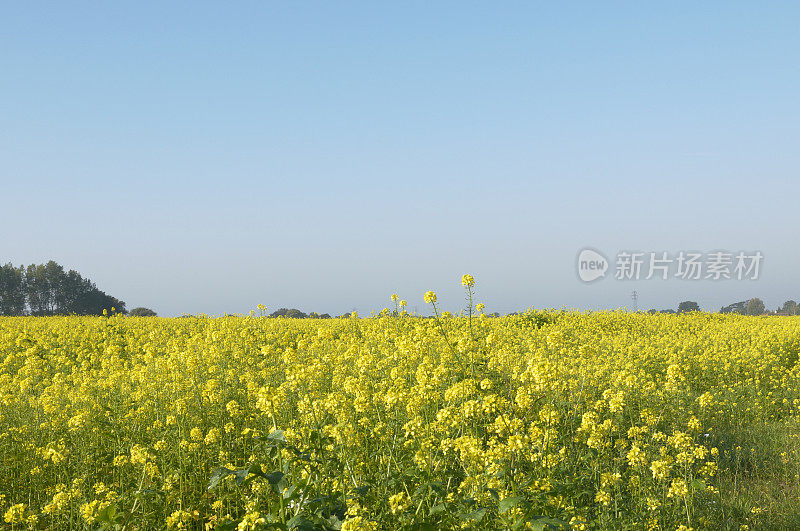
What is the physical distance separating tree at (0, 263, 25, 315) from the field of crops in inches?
2199

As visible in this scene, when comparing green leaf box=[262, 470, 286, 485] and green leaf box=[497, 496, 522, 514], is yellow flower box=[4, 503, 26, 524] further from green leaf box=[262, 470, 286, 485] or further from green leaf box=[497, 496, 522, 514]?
green leaf box=[497, 496, 522, 514]

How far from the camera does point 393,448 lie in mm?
4324

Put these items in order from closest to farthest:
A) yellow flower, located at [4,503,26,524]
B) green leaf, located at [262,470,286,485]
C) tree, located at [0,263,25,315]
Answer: green leaf, located at [262,470,286,485] < yellow flower, located at [4,503,26,524] < tree, located at [0,263,25,315]

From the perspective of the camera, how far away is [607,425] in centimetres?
443

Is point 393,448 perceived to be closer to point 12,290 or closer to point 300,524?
point 300,524

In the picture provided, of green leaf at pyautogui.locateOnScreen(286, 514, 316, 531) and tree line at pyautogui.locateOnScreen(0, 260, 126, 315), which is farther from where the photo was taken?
tree line at pyautogui.locateOnScreen(0, 260, 126, 315)

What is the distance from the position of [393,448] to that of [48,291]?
212 feet

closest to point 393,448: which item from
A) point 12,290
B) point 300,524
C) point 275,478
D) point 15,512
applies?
point 275,478

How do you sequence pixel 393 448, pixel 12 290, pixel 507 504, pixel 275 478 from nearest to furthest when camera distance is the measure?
1. pixel 507 504
2. pixel 275 478
3. pixel 393 448
4. pixel 12 290

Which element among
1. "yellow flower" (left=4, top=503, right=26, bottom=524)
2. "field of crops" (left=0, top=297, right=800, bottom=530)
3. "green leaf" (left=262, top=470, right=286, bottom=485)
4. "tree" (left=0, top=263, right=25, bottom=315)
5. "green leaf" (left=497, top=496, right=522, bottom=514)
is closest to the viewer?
"green leaf" (left=497, top=496, right=522, bottom=514)

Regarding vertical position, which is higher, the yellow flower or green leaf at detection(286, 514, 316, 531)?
green leaf at detection(286, 514, 316, 531)

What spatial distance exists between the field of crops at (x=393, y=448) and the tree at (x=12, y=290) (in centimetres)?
5586

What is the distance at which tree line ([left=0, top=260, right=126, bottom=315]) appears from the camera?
54.5 m

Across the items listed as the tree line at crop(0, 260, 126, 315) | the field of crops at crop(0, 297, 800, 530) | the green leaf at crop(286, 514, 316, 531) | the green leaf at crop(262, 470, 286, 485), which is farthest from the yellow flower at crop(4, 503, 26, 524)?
the tree line at crop(0, 260, 126, 315)
